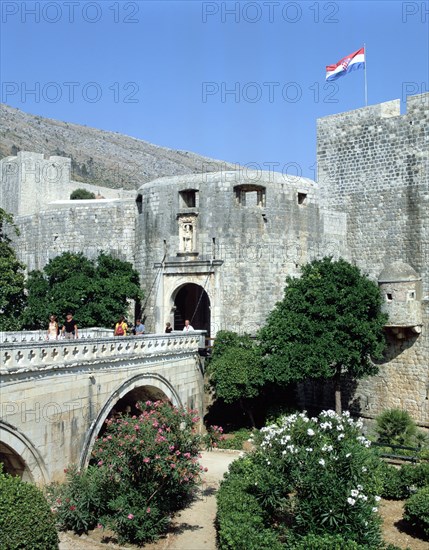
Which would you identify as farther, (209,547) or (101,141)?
(101,141)

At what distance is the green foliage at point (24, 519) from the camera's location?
11.6 metres

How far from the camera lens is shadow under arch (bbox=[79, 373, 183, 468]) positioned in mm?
16734

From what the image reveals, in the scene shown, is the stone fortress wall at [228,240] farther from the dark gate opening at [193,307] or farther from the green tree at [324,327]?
the dark gate opening at [193,307]

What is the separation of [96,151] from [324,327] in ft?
364

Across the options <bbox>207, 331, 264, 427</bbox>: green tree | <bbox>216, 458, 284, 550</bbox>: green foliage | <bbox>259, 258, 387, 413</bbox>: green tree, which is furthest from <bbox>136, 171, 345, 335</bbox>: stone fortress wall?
<bbox>216, 458, 284, 550</bbox>: green foliage

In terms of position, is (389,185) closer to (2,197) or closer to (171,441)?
(171,441)

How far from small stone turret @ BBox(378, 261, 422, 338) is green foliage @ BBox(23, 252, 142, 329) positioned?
31.4 feet

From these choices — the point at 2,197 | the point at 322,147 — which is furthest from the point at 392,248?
the point at 2,197

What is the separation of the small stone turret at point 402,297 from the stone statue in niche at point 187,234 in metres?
7.34

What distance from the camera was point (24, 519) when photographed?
38.9 ft

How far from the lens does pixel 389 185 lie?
84.9 ft

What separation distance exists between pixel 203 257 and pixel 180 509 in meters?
10.9

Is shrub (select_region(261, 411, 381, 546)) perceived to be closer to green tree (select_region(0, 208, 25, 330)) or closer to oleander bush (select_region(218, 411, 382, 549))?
oleander bush (select_region(218, 411, 382, 549))

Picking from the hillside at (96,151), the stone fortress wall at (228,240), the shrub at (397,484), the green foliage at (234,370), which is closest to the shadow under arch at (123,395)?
the green foliage at (234,370)
